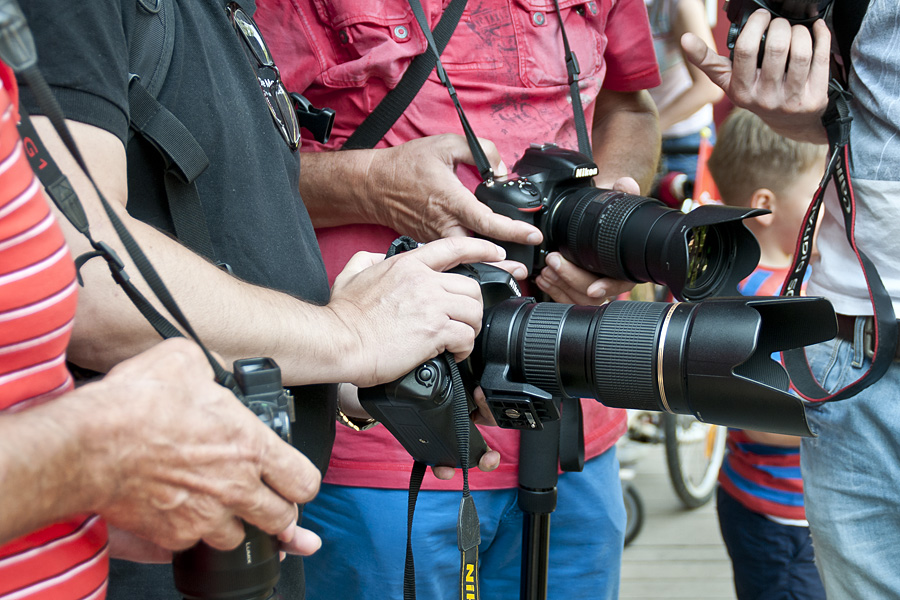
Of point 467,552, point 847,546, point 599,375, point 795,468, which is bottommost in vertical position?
point 795,468

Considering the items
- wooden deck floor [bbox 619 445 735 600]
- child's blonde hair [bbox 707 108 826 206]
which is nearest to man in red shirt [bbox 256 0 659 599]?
child's blonde hair [bbox 707 108 826 206]

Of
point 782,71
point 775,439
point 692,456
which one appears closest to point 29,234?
point 782,71

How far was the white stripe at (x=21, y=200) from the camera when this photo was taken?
530 millimetres

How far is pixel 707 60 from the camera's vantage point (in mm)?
1260

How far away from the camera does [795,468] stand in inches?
73.0

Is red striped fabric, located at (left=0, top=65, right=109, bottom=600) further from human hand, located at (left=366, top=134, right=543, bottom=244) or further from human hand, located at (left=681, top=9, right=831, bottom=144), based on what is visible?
human hand, located at (left=681, top=9, right=831, bottom=144)

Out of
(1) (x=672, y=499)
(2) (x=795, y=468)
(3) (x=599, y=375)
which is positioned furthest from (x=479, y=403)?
(1) (x=672, y=499)

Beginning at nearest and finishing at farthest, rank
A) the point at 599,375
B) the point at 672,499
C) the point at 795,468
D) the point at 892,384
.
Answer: the point at 599,375 < the point at 892,384 < the point at 795,468 < the point at 672,499

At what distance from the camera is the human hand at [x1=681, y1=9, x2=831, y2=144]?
3.71ft

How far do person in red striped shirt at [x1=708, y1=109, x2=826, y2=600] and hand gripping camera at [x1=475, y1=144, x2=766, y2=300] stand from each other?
693mm

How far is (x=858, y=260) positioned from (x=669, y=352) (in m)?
0.47

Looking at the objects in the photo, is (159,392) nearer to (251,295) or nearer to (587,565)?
(251,295)

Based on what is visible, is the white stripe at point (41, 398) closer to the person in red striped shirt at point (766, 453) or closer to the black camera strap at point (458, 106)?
the black camera strap at point (458, 106)

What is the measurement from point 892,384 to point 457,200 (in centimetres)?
65
